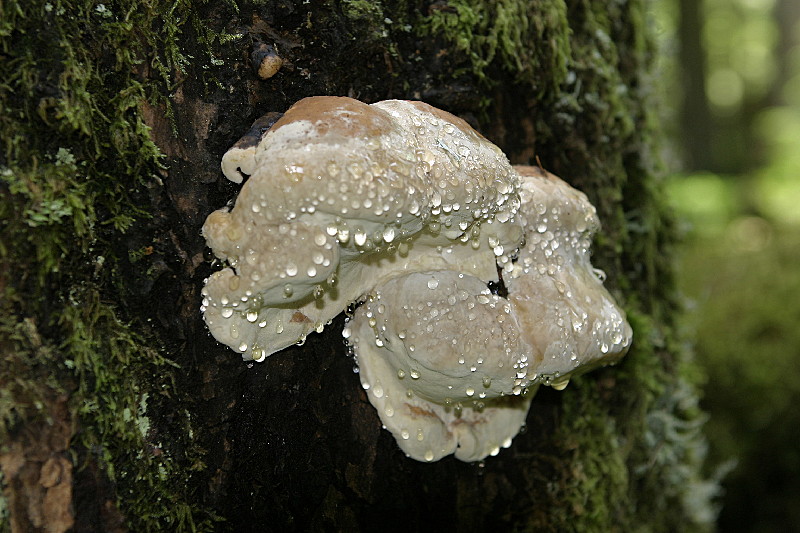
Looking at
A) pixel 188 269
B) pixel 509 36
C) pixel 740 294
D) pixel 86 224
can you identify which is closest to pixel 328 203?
pixel 188 269

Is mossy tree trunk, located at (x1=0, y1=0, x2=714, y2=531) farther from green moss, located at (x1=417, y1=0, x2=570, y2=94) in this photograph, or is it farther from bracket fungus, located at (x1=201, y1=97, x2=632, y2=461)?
bracket fungus, located at (x1=201, y1=97, x2=632, y2=461)

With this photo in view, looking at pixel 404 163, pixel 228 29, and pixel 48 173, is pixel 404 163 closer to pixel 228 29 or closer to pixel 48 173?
pixel 228 29

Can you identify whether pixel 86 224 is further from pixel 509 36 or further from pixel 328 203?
pixel 509 36

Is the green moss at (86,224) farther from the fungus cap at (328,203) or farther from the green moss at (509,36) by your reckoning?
the green moss at (509,36)

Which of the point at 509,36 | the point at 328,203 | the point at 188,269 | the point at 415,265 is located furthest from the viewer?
the point at 509,36

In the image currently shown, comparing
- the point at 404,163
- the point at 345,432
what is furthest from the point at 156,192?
the point at 345,432

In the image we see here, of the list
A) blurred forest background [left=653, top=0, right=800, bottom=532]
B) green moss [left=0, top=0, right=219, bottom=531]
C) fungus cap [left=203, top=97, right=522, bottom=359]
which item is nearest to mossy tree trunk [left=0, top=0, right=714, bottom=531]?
green moss [left=0, top=0, right=219, bottom=531]

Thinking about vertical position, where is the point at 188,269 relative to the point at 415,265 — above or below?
above
